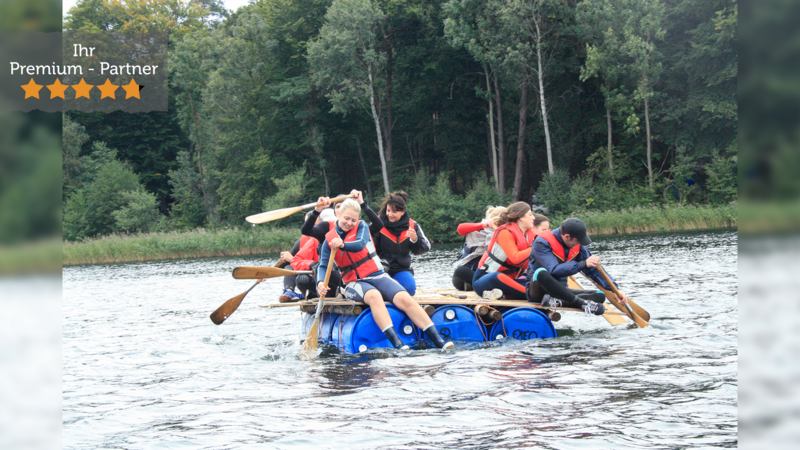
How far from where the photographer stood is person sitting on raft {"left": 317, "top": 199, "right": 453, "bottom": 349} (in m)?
6.77

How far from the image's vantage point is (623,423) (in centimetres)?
442

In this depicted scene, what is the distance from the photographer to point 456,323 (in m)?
7.20

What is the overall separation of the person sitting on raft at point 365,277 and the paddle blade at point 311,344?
1.77 feet

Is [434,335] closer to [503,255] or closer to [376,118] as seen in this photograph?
[503,255]

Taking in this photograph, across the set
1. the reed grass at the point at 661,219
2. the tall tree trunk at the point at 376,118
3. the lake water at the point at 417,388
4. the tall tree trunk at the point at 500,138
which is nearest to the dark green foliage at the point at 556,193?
the reed grass at the point at 661,219

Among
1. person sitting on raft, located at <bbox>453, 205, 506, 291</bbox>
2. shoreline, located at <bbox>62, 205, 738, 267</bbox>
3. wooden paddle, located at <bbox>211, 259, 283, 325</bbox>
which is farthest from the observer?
shoreline, located at <bbox>62, 205, 738, 267</bbox>

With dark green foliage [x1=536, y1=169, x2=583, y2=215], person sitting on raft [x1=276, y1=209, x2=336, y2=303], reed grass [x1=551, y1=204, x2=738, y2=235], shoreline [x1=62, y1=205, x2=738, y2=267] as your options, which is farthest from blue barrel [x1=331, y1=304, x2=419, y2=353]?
dark green foliage [x1=536, y1=169, x2=583, y2=215]

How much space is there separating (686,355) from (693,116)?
2608cm

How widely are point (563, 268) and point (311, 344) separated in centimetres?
273

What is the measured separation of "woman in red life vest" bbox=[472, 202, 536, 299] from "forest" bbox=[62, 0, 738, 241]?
20.7m

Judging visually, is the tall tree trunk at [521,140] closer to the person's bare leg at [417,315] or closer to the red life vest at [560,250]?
the red life vest at [560,250]

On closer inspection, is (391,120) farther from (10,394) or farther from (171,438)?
(10,394)

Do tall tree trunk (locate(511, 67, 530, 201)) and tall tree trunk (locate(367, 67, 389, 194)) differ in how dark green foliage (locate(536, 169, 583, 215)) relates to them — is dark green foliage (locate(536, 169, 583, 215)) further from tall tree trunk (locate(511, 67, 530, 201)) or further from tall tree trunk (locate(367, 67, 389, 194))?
tall tree trunk (locate(367, 67, 389, 194))

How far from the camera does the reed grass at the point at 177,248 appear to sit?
92.0 ft
